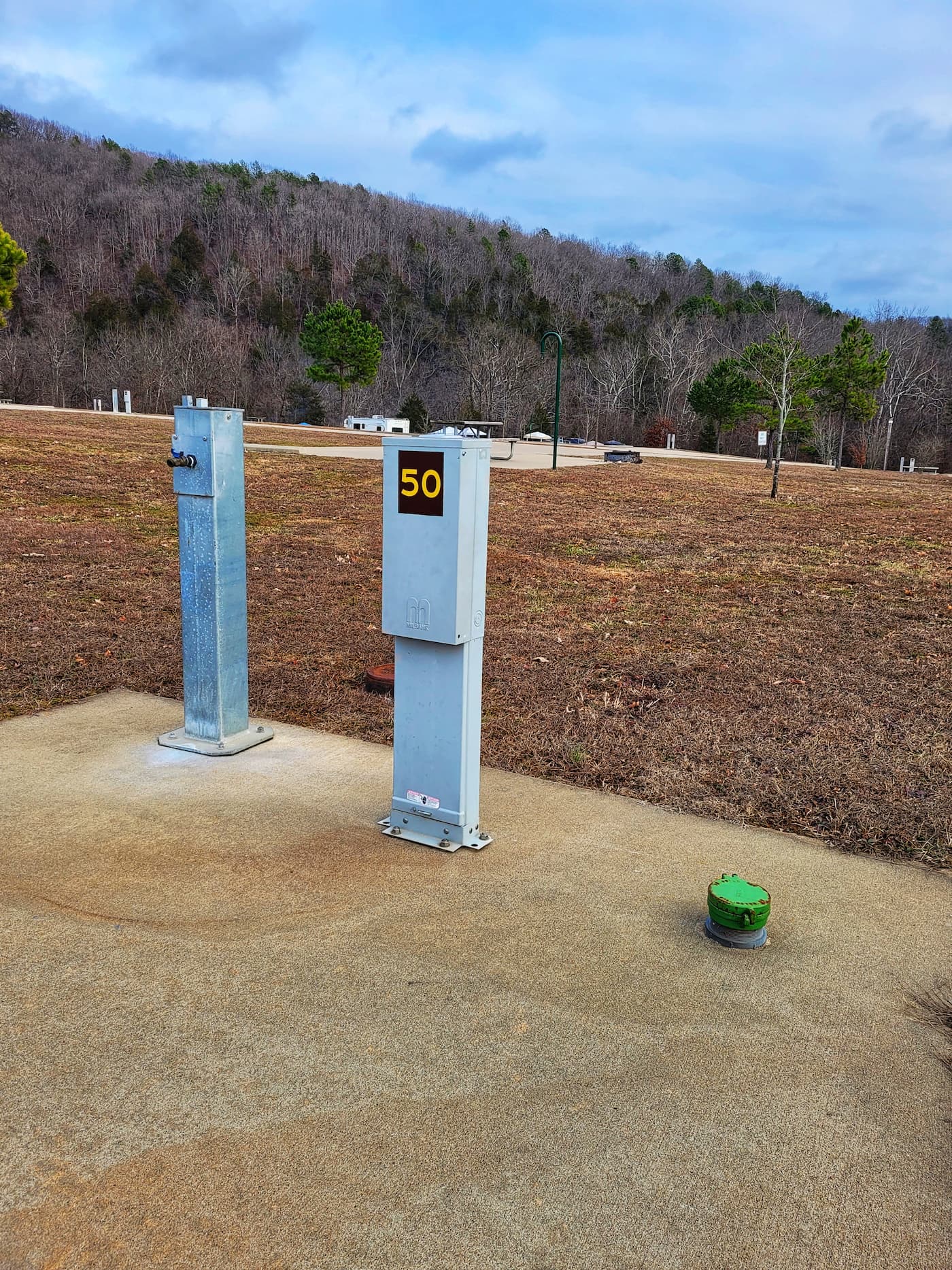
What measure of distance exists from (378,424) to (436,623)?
130ft

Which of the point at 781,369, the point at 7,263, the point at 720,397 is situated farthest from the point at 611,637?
the point at 720,397

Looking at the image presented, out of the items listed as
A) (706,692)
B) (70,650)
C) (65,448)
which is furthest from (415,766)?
(65,448)

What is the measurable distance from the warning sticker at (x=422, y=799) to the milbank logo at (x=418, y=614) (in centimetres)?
64

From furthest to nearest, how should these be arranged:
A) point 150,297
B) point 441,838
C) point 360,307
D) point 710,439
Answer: point 360,307 → point 150,297 → point 710,439 → point 441,838

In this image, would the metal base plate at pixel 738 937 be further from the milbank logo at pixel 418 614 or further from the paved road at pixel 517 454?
the paved road at pixel 517 454

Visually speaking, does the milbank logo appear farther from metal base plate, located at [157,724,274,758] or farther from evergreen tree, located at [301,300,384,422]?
evergreen tree, located at [301,300,384,422]

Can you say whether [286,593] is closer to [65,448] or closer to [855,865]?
[855,865]

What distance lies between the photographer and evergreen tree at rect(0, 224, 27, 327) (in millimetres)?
34844

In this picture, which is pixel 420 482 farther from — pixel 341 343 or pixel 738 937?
pixel 341 343

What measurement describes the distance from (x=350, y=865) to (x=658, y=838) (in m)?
1.19

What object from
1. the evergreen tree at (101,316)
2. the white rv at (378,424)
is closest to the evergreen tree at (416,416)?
the white rv at (378,424)

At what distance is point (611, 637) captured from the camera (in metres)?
7.25

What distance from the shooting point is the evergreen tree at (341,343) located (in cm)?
4897

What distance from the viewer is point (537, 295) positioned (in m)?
103
